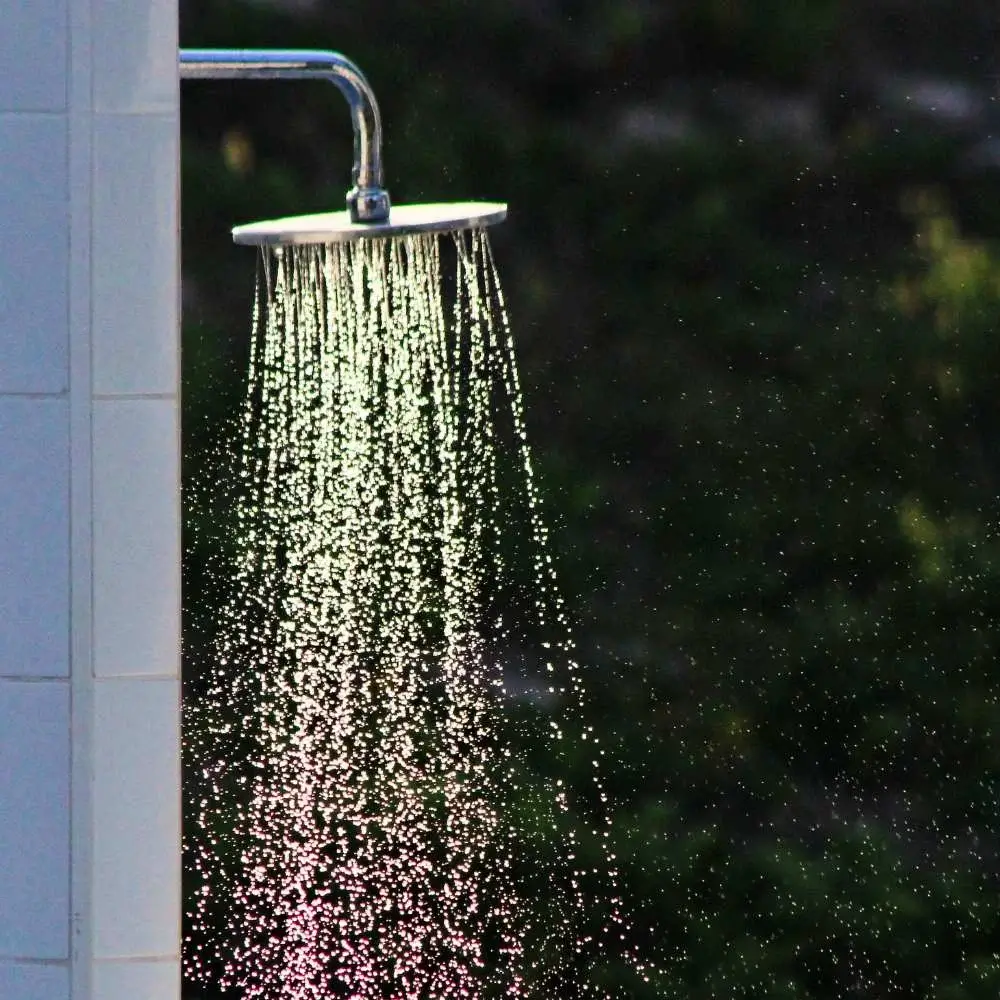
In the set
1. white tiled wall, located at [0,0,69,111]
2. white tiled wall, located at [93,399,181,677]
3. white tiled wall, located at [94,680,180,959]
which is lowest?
white tiled wall, located at [94,680,180,959]

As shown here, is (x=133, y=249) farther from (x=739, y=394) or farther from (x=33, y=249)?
(x=739, y=394)

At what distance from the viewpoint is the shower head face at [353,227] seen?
55 cm

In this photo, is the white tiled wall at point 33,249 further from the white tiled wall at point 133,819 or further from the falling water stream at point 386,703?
the falling water stream at point 386,703

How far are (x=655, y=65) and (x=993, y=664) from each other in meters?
1.00

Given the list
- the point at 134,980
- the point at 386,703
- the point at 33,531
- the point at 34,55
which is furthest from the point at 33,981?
the point at 386,703

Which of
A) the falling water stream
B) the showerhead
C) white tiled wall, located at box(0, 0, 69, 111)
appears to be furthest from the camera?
the falling water stream

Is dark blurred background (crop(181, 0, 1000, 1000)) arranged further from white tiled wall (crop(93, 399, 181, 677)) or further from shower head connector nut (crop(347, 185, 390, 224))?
white tiled wall (crop(93, 399, 181, 677))

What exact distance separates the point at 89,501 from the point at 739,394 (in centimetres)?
172

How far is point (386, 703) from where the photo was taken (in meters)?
1.94

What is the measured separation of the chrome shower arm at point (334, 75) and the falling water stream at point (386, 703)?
1.24 metres

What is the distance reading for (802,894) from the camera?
74.2 inches

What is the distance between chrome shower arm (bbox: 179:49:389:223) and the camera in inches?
19.7

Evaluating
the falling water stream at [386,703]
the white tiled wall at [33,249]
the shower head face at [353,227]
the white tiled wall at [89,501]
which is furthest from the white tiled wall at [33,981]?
the falling water stream at [386,703]

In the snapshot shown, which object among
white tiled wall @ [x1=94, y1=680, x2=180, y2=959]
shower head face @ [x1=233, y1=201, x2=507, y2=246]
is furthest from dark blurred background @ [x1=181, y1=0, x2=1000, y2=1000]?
white tiled wall @ [x1=94, y1=680, x2=180, y2=959]
